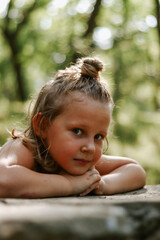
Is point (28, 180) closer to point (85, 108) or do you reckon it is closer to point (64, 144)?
point (64, 144)

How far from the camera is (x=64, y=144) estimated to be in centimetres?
176

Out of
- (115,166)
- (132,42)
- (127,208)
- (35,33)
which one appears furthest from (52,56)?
(127,208)

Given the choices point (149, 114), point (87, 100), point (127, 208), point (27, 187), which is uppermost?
point (87, 100)

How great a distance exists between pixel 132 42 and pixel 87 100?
4236 mm

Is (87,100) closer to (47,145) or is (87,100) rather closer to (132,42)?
(47,145)

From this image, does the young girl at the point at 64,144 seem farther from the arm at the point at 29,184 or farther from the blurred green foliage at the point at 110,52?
the blurred green foliage at the point at 110,52

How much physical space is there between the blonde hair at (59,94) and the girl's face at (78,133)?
0.05 m

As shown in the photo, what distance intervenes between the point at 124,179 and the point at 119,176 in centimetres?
4

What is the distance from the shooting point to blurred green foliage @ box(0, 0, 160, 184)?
3.97 m

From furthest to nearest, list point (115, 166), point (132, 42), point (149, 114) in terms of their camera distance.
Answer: point (132, 42) → point (149, 114) → point (115, 166)

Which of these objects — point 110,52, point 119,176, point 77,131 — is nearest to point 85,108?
point 77,131

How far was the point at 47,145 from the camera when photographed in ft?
6.26

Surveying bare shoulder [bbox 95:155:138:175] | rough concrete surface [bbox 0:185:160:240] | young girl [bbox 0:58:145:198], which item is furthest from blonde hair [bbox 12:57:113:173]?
rough concrete surface [bbox 0:185:160:240]

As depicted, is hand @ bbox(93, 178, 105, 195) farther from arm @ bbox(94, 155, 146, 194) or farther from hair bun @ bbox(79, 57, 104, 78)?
hair bun @ bbox(79, 57, 104, 78)
